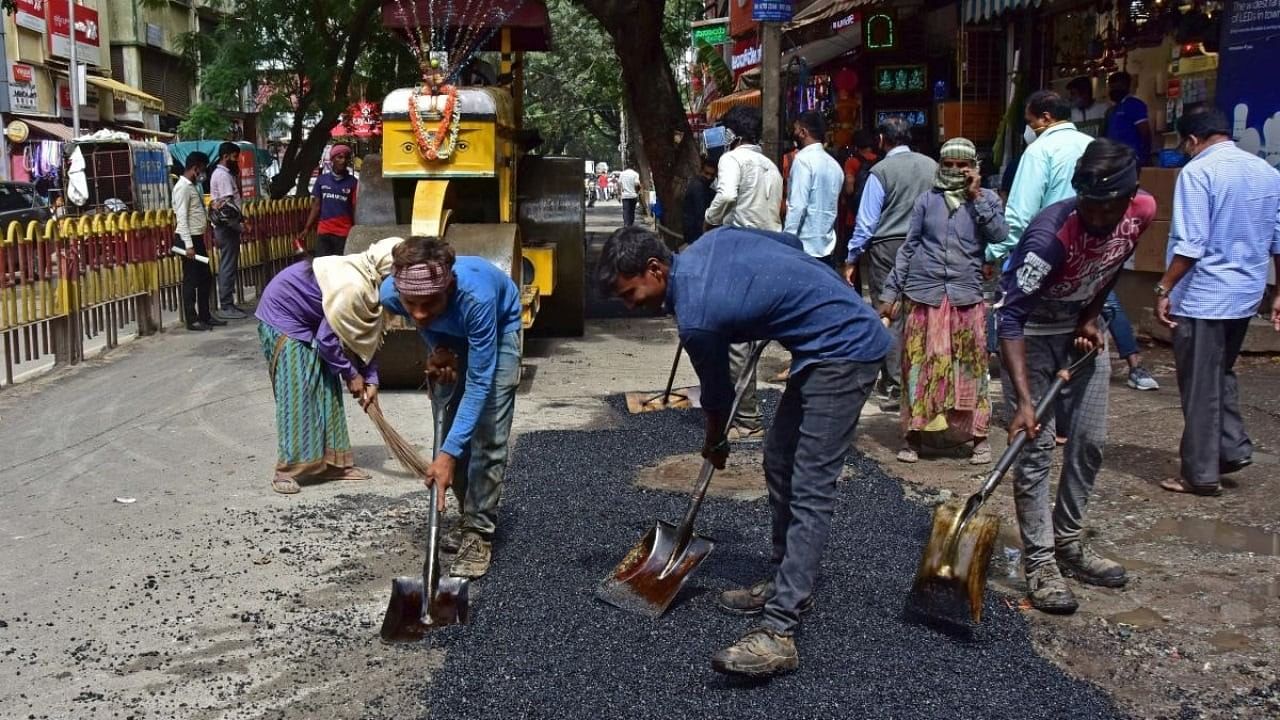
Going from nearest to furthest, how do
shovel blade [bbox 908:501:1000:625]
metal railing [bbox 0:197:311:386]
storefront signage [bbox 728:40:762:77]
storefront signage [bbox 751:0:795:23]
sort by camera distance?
1. shovel blade [bbox 908:501:1000:625]
2. metal railing [bbox 0:197:311:386]
3. storefront signage [bbox 751:0:795:23]
4. storefront signage [bbox 728:40:762:77]

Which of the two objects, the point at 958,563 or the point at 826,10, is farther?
the point at 826,10

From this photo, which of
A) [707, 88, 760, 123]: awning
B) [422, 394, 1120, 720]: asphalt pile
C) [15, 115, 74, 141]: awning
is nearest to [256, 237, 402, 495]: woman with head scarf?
[422, 394, 1120, 720]: asphalt pile

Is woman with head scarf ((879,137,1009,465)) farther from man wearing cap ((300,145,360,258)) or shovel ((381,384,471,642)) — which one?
man wearing cap ((300,145,360,258))

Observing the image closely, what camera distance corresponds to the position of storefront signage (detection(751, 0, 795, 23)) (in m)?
10.4

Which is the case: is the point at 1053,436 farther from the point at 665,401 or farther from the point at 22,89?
the point at 22,89

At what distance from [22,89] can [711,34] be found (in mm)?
16115

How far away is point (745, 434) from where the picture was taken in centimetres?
719

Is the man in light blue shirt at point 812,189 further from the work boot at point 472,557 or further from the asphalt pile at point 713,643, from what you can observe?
the work boot at point 472,557

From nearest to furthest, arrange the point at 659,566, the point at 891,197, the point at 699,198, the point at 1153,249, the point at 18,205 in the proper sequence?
the point at 659,566, the point at 891,197, the point at 699,198, the point at 1153,249, the point at 18,205

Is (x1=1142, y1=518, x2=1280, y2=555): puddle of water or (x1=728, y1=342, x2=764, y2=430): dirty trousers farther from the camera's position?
(x1=728, y1=342, x2=764, y2=430): dirty trousers

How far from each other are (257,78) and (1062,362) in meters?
17.9

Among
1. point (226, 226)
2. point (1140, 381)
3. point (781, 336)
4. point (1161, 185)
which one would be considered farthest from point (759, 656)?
point (226, 226)

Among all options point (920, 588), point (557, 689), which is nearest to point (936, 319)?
point (920, 588)

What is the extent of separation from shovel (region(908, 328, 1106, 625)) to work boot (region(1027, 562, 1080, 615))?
0.32 m
